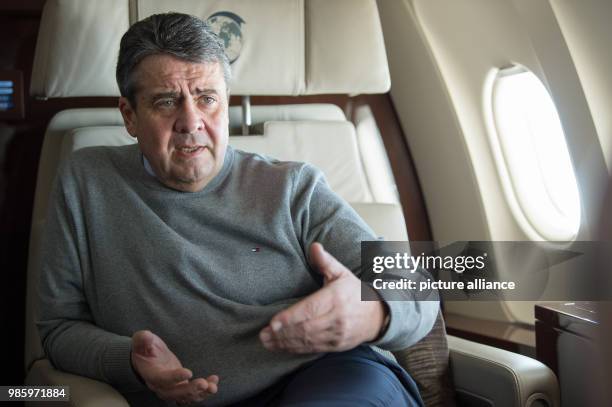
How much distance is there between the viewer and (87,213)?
168cm

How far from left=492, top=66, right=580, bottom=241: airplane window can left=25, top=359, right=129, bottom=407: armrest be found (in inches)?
65.1

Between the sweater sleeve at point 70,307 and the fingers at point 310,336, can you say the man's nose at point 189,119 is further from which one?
the fingers at point 310,336

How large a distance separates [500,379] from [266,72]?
1150 mm

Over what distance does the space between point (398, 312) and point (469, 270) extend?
1.25 metres

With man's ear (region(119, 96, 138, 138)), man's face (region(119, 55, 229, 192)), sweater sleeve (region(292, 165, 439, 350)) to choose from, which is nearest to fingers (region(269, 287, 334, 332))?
sweater sleeve (region(292, 165, 439, 350))

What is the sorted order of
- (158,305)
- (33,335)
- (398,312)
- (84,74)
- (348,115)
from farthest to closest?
(348,115) → (84,74) → (33,335) → (158,305) → (398,312)

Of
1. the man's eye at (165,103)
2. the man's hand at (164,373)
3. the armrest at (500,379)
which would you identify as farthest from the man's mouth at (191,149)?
the armrest at (500,379)

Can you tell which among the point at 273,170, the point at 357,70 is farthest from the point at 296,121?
the point at 273,170

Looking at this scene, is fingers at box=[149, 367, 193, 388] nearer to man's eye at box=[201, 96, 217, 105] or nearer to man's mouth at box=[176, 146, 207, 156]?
man's mouth at box=[176, 146, 207, 156]

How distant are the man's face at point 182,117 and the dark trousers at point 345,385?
1.68ft

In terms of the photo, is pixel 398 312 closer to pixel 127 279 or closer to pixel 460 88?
pixel 127 279

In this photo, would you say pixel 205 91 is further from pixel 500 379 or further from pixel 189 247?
pixel 500 379

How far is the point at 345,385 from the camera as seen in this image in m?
1.41

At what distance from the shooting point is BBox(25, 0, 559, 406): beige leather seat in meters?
2.03
